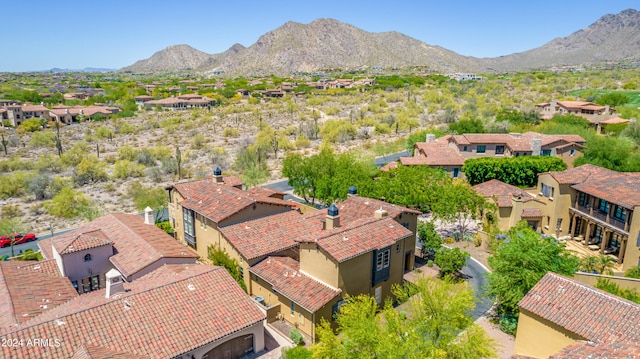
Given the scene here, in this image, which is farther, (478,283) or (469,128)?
(469,128)

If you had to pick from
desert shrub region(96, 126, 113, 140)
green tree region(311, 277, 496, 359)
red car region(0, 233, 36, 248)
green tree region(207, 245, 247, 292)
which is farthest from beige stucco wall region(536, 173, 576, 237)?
desert shrub region(96, 126, 113, 140)

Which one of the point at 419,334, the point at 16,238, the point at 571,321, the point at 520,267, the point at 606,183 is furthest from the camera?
the point at 16,238

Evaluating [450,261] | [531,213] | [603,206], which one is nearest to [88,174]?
[450,261]

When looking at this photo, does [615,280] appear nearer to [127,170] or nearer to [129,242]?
[129,242]

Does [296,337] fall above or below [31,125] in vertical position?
below

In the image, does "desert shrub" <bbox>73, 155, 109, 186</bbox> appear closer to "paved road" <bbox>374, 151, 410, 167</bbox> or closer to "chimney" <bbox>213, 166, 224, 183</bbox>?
"chimney" <bbox>213, 166, 224, 183</bbox>

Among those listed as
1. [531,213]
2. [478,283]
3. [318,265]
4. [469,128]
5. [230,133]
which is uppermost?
[469,128]

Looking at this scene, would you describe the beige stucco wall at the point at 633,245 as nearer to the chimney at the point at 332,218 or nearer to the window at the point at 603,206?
the window at the point at 603,206
